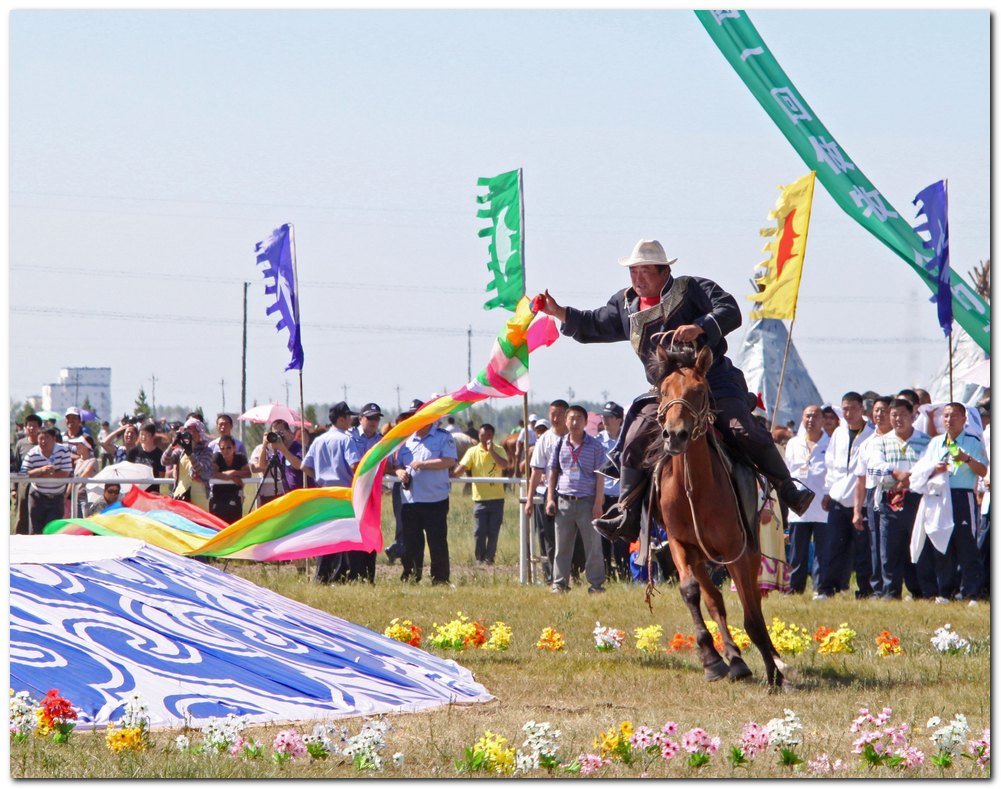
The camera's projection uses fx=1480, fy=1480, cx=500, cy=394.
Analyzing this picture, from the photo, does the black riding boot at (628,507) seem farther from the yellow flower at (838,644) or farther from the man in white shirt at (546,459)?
the man in white shirt at (546,459)

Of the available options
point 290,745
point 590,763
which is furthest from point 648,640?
point 290,745

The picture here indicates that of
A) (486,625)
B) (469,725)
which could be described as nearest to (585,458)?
(486,625)

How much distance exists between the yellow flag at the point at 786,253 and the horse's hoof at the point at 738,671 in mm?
4530

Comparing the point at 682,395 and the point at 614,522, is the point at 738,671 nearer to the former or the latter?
the point at 614,522

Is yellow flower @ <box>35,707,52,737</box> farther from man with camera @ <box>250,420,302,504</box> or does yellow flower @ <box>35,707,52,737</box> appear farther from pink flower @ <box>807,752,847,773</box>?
man with camera @ <box>250,420,302,504</box>

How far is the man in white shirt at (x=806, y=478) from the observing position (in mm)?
15164

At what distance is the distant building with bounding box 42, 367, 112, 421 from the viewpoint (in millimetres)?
26883

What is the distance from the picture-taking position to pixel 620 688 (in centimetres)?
878

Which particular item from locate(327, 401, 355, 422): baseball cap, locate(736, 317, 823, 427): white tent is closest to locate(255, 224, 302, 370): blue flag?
locate(327, 401, 355, 422): baseball cap

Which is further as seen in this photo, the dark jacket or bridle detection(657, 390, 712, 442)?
the dark jacket

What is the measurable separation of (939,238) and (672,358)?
4339mm

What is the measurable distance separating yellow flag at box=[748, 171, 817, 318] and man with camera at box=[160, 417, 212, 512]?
6387 millimetres

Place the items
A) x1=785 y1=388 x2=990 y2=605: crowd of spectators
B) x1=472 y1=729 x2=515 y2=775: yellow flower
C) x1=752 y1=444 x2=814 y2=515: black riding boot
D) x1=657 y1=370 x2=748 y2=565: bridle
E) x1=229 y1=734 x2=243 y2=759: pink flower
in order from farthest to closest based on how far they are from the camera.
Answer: x1=785 y1=388 x2=990 y2=605: crowd of spectators
x1=752 y1=444 x2=814 y2=515: black riding boot
x1=657 y1=370 x2=748 y2=565: bridle
x1=229 y1=734 x2=243 y2=759: pink flower
x1=472 y1=729 x2=515 y2=775: yellow flower

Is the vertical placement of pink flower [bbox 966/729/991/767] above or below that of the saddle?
below
